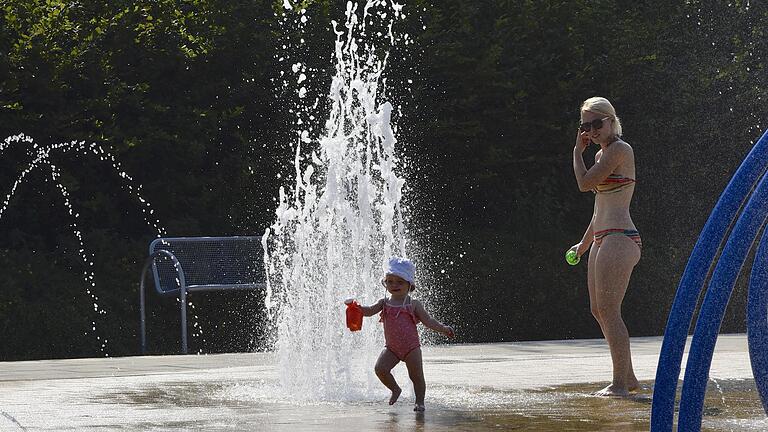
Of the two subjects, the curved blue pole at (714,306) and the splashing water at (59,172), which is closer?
the curved blue pole at (714,306)

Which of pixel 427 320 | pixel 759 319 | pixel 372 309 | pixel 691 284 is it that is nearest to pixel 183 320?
pixel 372 309

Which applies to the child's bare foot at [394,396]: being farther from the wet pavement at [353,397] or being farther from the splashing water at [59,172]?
the splashing water at [59,172]

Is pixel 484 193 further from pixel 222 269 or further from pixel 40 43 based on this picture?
pixel 40 43

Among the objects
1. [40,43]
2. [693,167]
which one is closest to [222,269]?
[40,43]

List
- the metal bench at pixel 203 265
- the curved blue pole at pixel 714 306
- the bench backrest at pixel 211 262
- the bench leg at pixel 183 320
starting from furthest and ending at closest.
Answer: the bench backrest at pixel 211 262, the metal bench at pixel 203 265, the bench leg at pixel 183 320, the curved blue pole at pixel 714 306

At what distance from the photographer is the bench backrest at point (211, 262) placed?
13.2 m

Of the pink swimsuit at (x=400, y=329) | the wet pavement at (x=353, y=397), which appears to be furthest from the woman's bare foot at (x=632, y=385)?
the pink swimsuit at (x=400, y=329)

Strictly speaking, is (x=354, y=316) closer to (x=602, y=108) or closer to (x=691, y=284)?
(x=602, y=108)

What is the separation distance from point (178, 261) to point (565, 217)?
597 centimetres

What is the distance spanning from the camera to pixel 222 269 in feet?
44.5

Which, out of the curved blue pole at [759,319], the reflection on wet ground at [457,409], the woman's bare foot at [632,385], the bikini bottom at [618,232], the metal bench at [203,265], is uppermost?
the metal bench at [203,265]

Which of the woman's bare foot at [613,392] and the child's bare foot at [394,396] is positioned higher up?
the child's bare foot at [394,396]

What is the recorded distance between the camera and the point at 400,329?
6.84 metres

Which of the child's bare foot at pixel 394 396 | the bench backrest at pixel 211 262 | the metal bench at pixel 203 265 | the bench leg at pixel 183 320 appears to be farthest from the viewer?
the bench backrest at pixel 211 262
